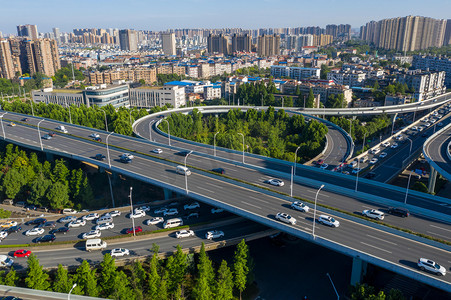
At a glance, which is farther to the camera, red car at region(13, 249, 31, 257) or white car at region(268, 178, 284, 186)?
white car at region(268, 178, 284, 186)

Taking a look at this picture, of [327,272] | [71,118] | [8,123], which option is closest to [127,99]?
[71,118]

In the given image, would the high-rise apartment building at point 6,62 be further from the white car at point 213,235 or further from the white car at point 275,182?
the white car at point 213,235

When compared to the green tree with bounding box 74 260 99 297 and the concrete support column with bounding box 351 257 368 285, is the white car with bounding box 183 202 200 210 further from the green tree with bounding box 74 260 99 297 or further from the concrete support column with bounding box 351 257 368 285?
the concrete support column with bounding box 351 257 368 285

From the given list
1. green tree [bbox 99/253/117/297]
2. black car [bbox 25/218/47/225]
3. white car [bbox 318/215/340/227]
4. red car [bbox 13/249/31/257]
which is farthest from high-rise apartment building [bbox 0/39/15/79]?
white car [bbox 318/215/340/227]

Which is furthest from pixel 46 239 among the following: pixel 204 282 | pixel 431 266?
pixel 431 266

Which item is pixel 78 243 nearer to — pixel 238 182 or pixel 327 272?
pixel 238 182

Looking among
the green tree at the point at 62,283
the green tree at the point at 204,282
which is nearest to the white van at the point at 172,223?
the green tree at the point at 204,282

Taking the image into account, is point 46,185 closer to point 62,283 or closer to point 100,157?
point 100,157
